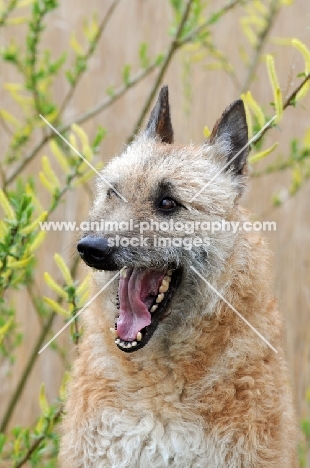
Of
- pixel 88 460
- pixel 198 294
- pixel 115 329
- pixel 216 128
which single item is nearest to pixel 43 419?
pixel 88 460

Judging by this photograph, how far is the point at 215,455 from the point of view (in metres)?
2.51

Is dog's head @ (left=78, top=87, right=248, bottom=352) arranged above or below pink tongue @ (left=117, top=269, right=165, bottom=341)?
above

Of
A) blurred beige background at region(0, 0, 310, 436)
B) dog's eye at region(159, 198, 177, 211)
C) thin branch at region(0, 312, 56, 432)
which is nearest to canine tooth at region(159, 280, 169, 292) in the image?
dog's eye at region(159, 198, 177, 211)

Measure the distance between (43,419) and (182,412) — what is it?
0.76 m

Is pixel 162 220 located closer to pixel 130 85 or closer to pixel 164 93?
pixel 164 93

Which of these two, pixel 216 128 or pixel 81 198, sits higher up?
pixel 81 198

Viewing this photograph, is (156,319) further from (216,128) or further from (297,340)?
(297,340)

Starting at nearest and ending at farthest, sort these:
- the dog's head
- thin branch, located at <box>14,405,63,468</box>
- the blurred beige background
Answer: the dog's head → thin branch, located at <box>14,405,63,468</box> → the blurred beige background

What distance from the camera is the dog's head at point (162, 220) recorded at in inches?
99.2

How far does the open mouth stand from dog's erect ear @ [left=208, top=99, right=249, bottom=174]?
519mm

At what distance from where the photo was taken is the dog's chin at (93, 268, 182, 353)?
2.53 meters

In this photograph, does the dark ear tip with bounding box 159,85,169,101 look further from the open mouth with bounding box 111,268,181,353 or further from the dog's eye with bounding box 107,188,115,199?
the open mouth with bounding box 111,268,181,353

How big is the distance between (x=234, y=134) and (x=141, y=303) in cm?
79

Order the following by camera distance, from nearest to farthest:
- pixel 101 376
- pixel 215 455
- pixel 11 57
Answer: pixel 215 455 → pixel 101 376 → pixel 11 57
